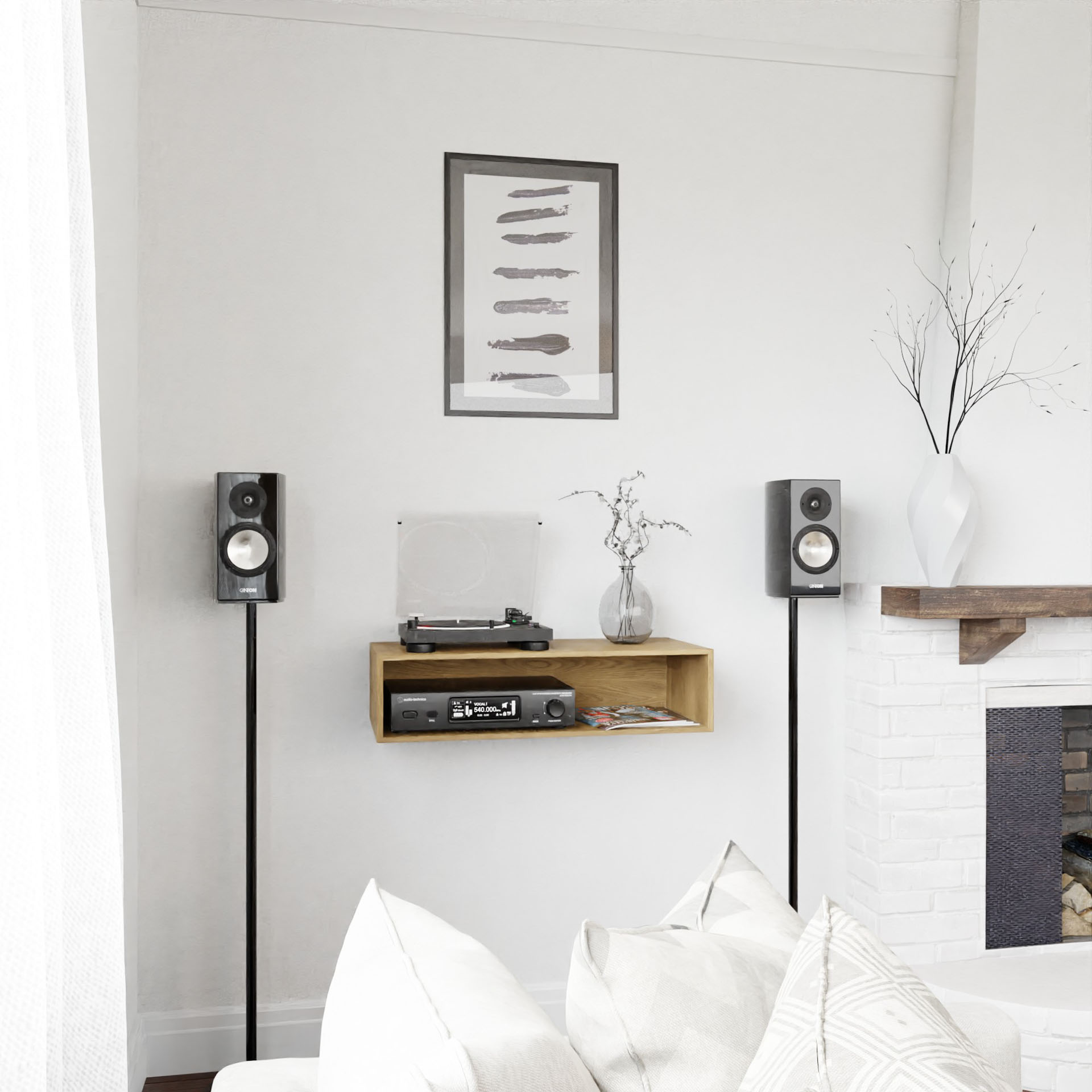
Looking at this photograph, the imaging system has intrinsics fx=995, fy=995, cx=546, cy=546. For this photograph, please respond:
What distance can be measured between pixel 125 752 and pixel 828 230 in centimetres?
239

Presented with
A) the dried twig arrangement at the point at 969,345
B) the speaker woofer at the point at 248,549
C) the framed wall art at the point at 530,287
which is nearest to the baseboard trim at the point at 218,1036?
the speaker woofer at the point at 248,549

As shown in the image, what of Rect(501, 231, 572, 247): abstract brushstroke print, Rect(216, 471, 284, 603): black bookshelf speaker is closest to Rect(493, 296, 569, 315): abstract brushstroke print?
Rect(501, 231, 572, 247): abstract brushstroke print

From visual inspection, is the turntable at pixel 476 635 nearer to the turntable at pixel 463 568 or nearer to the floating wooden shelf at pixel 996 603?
the turntable at pixel 463 568

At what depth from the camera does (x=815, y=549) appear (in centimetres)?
272

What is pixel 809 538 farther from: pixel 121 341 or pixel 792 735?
pixel 121 341

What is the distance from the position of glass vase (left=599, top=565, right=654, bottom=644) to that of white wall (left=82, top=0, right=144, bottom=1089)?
1218mm

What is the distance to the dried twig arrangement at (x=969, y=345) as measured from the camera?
2.91m

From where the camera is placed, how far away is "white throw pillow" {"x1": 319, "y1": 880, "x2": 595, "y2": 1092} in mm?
852

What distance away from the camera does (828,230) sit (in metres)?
2.94

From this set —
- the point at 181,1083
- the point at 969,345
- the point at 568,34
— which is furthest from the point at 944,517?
the point at 181,1083

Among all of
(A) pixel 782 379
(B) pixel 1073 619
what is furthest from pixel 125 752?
(B) pixel 1073 619

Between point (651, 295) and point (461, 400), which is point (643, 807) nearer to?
point (461, 400)

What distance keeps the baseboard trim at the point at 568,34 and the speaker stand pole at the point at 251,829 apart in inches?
61.9

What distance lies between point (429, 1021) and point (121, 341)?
6.34ft
